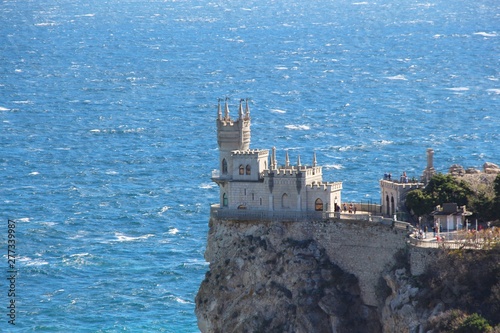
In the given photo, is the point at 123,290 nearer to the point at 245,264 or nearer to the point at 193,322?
the point at 193,322

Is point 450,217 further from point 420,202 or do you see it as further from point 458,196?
point 458,196

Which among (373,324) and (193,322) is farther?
(193,322)

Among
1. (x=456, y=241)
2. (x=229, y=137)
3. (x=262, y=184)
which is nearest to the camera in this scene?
(x=456, y=241)

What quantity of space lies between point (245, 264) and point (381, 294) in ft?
40.7

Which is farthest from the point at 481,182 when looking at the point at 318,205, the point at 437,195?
the point at 318,205

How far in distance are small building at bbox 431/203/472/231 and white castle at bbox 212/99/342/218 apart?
9.60 meters

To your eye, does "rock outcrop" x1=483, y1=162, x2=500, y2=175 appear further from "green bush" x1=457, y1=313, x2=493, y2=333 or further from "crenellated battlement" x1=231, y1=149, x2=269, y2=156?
"green bush" x1=457, y1=313, x2=493, y2=333

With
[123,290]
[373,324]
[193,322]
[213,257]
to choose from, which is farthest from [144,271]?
[373,324]

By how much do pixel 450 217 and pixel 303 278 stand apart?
43.3 feet

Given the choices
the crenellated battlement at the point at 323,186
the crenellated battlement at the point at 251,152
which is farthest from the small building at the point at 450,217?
the crenellated battlement at the point at 251,152

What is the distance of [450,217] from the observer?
5645 inches

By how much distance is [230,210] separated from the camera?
151750 mm

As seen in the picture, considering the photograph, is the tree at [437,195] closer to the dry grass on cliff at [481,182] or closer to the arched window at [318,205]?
the dry grass on cliff at [481,182]

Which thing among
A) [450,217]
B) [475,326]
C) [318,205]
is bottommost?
[475,326]
